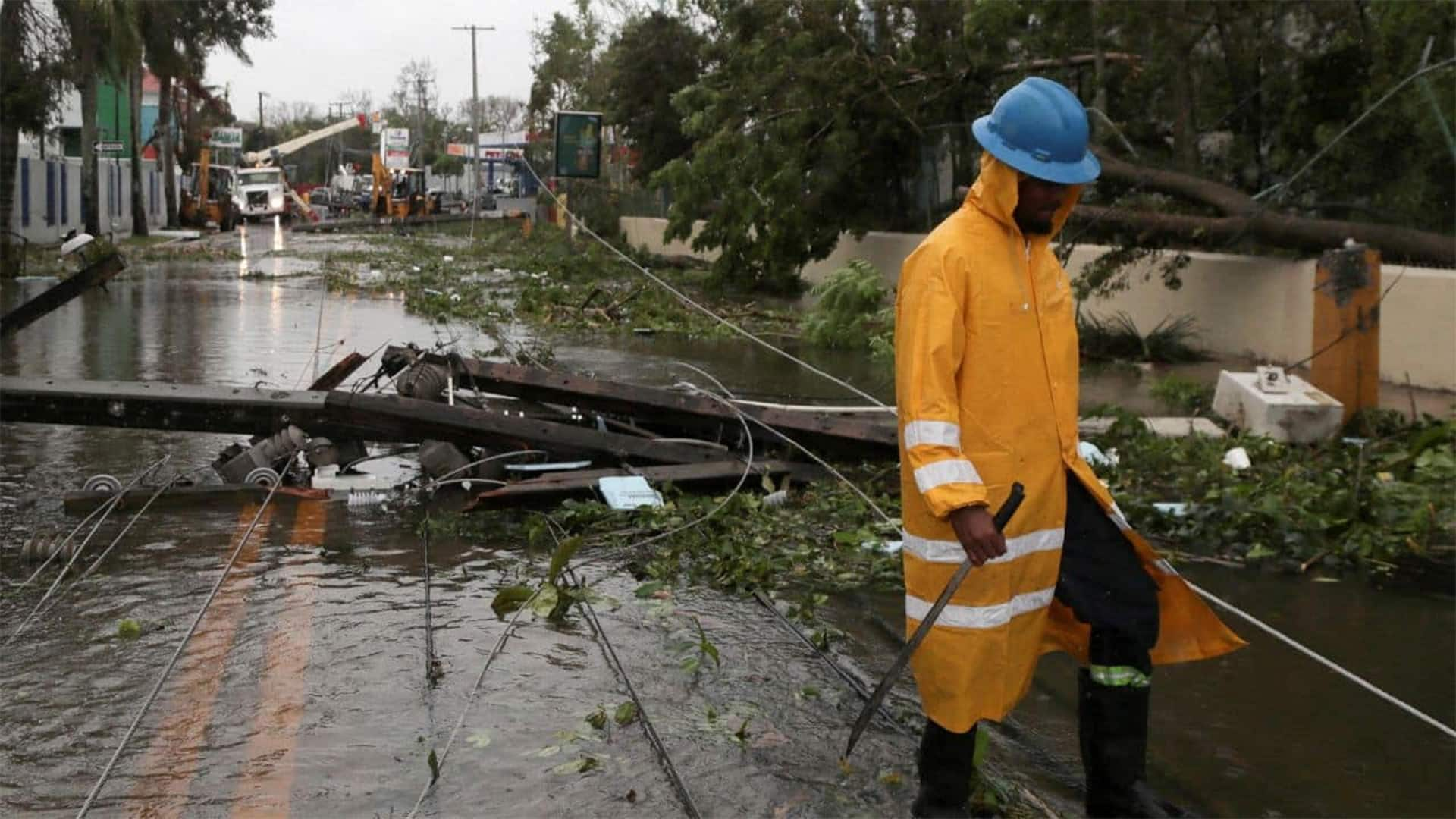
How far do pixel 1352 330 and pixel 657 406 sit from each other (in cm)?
490

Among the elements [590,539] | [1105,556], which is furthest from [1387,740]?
[590,539]

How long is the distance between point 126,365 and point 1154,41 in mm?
11140

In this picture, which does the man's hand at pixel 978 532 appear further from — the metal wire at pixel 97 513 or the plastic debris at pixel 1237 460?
the plastic debris at pixel 1237 460

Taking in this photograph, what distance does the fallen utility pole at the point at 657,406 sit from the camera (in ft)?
26.5

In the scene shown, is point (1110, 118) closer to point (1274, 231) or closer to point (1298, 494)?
point (1274, 231)

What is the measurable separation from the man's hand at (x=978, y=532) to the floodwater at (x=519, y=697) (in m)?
0.95

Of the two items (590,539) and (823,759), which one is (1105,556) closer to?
(823,759)

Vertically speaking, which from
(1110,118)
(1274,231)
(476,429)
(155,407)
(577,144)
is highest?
(577,144)

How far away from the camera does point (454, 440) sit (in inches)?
307

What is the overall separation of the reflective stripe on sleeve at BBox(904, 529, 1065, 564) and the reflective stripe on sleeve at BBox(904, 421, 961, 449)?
0.83 ft

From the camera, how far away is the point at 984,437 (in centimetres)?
350

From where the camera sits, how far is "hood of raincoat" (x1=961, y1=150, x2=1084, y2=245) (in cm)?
358

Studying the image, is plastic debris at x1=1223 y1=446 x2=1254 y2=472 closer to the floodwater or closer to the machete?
the floodwater

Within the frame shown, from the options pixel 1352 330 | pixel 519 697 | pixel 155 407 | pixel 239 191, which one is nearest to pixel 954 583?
pixel 519 697
